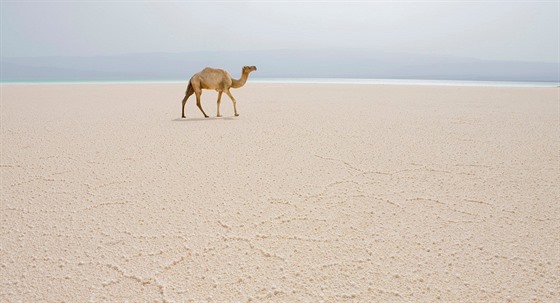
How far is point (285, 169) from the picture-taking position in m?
3.28

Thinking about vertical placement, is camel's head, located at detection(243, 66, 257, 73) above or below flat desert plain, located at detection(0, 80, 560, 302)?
above

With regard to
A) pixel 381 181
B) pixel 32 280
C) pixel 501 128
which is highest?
pixel 501 128

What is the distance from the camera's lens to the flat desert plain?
153cm

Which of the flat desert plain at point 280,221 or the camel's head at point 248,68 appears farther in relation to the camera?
the camel's head at point 248,68

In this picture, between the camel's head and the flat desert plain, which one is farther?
the camel's head

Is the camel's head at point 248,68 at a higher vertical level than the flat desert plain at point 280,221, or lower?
higher

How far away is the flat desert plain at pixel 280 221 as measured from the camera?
1.53 meters

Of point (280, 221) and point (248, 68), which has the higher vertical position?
point (248, 68)

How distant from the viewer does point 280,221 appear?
2158mm

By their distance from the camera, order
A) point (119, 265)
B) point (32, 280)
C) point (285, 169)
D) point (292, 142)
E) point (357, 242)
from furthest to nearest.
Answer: point (292, 142)
point (285, 169)
point (357, 242)
point (119, 265)
point (32, 280)

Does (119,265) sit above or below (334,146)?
below

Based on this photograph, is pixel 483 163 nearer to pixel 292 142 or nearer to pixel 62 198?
pixel 292 142

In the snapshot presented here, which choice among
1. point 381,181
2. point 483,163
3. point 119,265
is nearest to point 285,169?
point 381,181

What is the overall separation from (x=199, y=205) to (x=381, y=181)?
163cm
